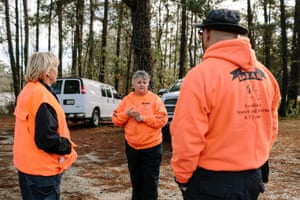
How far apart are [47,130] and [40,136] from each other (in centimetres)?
7

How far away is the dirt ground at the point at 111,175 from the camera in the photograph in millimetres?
5746

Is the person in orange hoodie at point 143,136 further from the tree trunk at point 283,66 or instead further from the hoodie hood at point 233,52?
the tree trunk at point 283,66

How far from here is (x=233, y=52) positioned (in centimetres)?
234

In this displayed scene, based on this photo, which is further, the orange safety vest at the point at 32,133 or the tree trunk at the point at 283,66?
the tree trunk at the point at 283,66

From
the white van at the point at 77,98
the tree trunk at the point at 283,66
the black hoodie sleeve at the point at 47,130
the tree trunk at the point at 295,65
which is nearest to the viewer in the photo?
the black hoodie sleeve at the point at 47,130

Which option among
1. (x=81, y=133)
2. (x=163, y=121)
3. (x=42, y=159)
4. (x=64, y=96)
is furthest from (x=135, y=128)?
(x=64, y=96)

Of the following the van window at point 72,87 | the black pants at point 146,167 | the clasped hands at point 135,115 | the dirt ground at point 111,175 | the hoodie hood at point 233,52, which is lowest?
the dirt ground at point 111,175

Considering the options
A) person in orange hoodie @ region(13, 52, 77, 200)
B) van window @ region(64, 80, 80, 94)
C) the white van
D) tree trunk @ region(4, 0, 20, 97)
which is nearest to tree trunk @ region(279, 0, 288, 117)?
the white van

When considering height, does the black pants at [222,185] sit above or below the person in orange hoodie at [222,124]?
below

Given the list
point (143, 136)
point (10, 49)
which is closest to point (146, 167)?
point (143, 136)

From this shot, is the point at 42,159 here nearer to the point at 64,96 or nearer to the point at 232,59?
the point at 232,59

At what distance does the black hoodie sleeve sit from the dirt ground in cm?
277

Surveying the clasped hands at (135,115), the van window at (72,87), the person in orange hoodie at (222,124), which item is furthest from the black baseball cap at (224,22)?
the van window at (72,87)

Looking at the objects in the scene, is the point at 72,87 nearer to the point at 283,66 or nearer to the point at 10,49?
the point at 10,49
